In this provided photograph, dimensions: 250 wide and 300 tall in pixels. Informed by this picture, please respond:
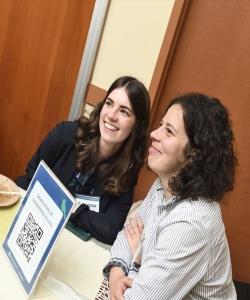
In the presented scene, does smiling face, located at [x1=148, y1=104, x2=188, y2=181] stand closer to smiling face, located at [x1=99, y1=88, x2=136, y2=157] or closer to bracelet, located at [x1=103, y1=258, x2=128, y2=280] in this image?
bracelet, located at [x1=103, y1=258, x2=128, y2=280]

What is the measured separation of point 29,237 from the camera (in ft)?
3.17

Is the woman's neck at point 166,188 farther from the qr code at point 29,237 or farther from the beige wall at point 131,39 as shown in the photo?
the beige wall at point 131,39

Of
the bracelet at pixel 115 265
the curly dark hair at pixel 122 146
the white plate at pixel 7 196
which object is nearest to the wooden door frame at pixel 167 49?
the curly dark hair at pixel 122 146

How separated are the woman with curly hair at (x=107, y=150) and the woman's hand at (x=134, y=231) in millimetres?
124

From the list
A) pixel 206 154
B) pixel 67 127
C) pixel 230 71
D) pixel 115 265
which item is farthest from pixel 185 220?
pixel 230 71

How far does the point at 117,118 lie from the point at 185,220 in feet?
2.45

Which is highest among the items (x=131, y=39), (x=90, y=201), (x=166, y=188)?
(x=131, y=39)

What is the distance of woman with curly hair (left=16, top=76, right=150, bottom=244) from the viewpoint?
157 cm

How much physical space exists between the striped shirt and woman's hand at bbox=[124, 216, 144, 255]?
152 mm

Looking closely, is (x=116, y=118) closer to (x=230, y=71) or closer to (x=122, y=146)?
(x=122, y=146)

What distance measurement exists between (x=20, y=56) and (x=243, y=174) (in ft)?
4.84

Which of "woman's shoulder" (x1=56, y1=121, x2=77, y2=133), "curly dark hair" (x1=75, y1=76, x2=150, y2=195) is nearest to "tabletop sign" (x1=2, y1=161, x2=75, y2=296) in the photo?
"curly dark hair" (x1=75, y1=76, x2=150, y2=195)

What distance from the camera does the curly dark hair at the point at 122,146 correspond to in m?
1.59

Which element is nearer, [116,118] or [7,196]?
[7,196]
